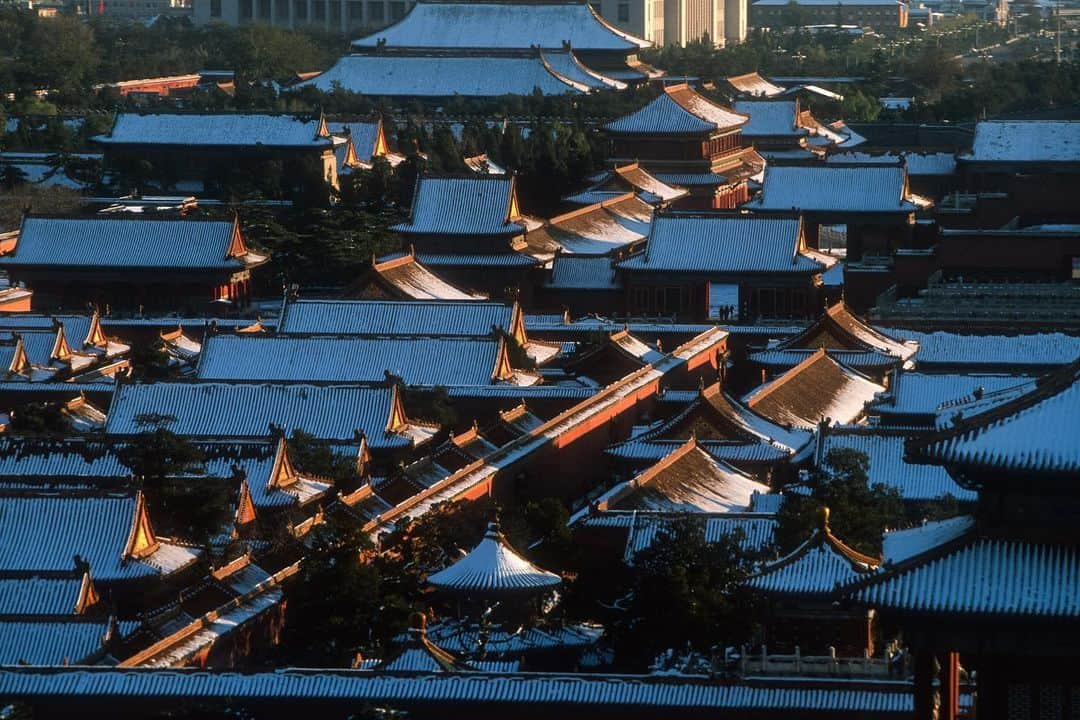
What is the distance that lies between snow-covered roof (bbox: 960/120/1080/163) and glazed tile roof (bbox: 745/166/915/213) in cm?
721

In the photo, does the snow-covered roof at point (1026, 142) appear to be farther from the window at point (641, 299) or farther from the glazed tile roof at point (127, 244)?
the glazed tile roof at point (127, 244)

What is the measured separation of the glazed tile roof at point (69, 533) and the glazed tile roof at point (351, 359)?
13.0 m

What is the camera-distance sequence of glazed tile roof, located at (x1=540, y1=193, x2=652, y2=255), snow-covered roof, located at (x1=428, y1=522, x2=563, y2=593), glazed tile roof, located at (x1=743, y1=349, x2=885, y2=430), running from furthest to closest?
glazed tile roof, located at (x1=540, y1=193, x2=652, y2=255)
glazed tile roof, located at (x1=743, y1=349, x2=885, y2=430)
snow-covered roof, located at (x1=428, y1=522, x2=563, y2=593)

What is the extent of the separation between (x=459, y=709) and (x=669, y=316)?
3329 cm

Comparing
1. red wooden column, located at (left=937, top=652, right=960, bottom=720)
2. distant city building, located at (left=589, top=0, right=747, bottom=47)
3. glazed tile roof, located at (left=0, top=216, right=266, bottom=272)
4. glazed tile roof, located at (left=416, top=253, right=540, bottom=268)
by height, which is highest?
red wooden column, located at (left=937, top=652, right=960, bottom=720)

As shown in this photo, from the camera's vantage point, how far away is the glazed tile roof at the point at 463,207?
6181cm

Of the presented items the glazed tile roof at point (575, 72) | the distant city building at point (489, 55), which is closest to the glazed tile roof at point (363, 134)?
the distant city building at point (489, 55)

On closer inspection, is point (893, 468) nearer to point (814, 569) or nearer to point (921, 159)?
point (814, 569)

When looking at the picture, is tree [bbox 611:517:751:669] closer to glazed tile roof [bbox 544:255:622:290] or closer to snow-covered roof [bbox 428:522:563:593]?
snow-covered roof [bbox 428:522:563:593]

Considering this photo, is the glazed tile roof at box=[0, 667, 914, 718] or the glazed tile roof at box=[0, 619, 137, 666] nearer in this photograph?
the glazed tile roof at box=[0, 667, 914, 718]

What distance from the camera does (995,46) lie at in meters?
176

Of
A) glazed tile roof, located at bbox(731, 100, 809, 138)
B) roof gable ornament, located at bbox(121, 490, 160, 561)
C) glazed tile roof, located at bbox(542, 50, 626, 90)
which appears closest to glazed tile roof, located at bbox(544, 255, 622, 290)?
glazed tile roof, located at bbox(731, 100, 809, 138)

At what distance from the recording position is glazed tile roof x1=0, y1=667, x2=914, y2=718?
26.4 meters

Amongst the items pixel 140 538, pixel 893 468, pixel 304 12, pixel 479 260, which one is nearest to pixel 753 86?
pixel 479 260
